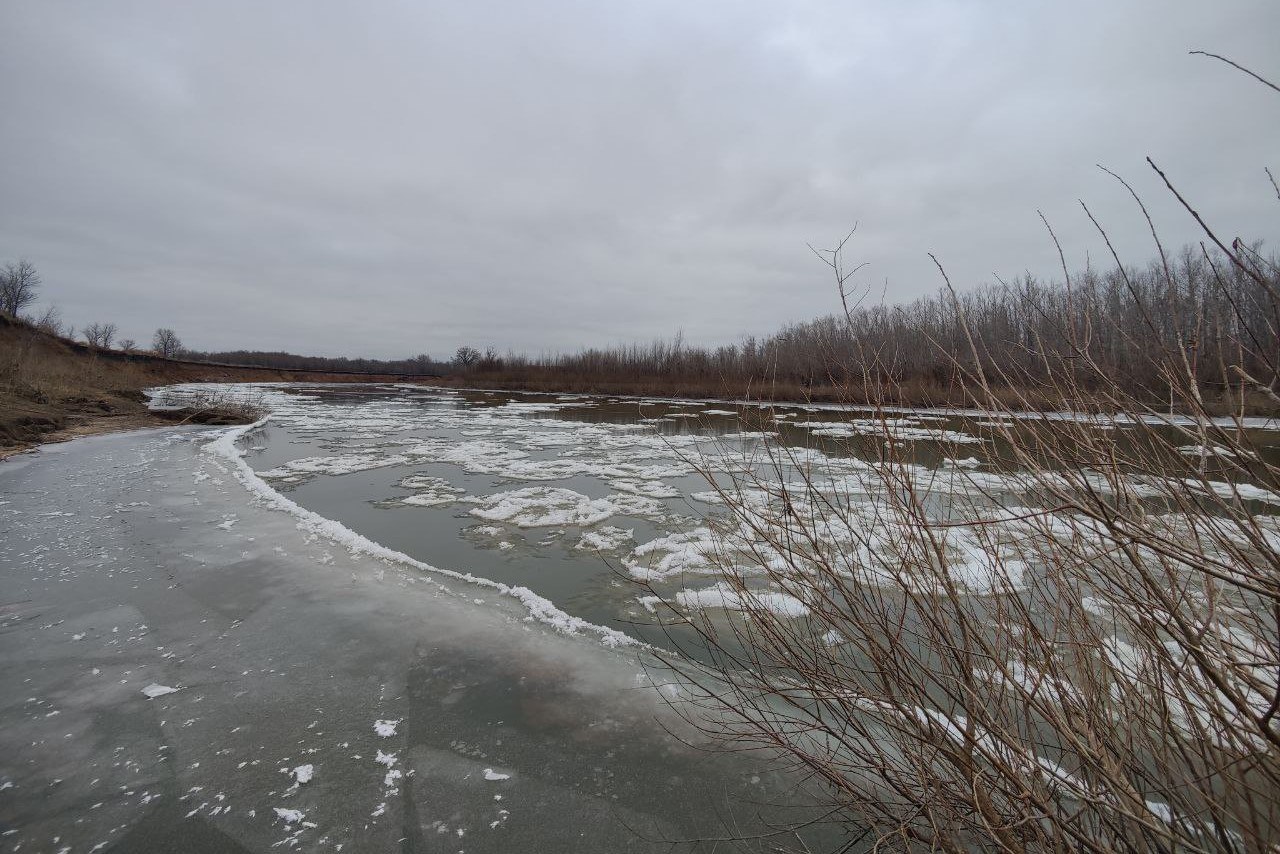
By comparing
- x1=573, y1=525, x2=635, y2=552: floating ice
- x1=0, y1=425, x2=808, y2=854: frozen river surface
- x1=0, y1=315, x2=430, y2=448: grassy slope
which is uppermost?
x1=0, y1=315, x2=430, y2=448: grassy slope

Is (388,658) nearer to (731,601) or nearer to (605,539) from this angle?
(731,601)

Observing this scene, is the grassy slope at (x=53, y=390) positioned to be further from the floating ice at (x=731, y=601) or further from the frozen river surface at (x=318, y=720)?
the floating ice at (x=731, y=601)

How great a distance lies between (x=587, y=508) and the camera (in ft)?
23.6

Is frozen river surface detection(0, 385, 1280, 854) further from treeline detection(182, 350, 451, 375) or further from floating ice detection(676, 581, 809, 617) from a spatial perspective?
treeline detection(182, 350, 451, 375)

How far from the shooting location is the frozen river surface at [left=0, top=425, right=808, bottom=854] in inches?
87.0

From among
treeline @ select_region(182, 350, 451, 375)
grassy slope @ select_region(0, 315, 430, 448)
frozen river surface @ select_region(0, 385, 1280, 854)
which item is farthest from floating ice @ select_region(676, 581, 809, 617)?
treeline @ select_region(182, 350, 451, 375)

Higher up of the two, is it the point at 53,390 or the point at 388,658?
the point at 53,390

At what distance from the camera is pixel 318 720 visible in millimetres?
2814

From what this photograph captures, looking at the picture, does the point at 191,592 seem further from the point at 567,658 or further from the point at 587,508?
the point at 587,508

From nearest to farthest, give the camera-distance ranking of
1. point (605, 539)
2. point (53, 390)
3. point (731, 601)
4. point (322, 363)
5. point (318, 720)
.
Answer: point (318, 720)
point (731, 601)
point (605, 539)
point (53, 390)
point (322, 363)

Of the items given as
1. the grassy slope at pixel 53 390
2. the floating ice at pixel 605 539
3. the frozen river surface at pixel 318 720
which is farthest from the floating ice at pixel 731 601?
the grassy slope at pixel 53 390

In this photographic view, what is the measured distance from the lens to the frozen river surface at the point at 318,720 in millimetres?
2211

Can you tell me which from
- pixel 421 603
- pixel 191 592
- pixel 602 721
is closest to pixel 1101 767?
pixel 602 721

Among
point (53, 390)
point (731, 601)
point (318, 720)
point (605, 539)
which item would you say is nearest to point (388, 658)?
point (318, 720)
